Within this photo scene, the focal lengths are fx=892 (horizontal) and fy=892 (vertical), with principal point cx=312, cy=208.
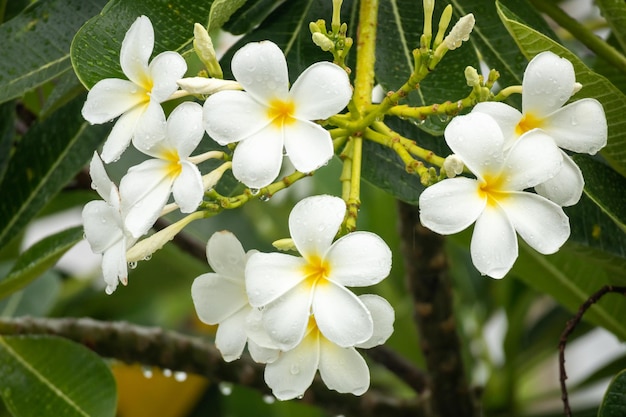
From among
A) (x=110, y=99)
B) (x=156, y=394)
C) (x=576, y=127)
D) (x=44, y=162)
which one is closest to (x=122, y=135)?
(x=110, y=99)

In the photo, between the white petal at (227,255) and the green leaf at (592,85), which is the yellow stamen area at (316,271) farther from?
the green leaf at (592,85)

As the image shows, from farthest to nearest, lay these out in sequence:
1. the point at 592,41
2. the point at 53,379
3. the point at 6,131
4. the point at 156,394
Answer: the point at 156,394
the point at 6,131
the point at 53,379
the point at 592,41

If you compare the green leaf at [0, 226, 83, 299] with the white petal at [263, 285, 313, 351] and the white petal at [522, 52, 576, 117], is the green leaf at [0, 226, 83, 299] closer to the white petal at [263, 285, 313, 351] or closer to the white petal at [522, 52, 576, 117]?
the white petal at [263, 285, 313, 351]

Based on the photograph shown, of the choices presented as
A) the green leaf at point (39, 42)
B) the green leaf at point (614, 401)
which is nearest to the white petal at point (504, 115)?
the green leaf at point (614, 401)

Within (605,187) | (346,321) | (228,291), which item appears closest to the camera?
(346,321)

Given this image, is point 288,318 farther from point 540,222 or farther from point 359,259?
point 540,222
